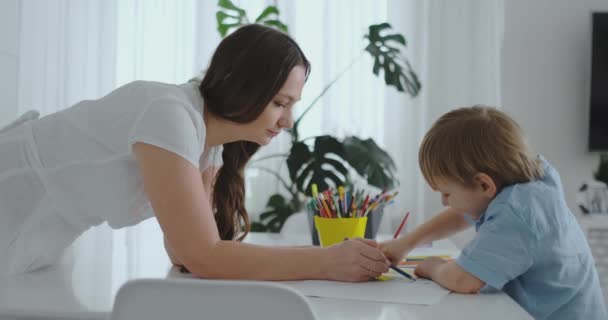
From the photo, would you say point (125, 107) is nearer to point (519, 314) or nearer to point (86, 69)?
point (519, 314)

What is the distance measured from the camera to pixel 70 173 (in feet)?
3.54

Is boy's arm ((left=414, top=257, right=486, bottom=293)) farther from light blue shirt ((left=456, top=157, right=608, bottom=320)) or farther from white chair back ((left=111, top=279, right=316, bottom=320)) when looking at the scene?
white chair back ((left=111, top=279, right=316, bottom=320))

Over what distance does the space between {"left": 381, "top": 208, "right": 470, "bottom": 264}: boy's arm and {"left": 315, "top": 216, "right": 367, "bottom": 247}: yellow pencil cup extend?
0.09m

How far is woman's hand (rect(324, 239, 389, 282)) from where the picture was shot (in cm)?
99

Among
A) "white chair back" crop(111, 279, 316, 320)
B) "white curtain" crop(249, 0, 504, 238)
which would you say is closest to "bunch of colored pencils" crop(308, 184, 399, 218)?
"white chair back" crop(111, 279, 316, 320)

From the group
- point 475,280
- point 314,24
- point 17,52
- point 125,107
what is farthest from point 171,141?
point 314,24

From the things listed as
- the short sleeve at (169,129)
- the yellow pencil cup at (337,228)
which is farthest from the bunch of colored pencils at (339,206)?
the short sleeve at (169,129)

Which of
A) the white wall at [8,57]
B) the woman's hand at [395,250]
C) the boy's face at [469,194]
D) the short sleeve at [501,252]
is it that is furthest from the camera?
the white wall at [8,57]

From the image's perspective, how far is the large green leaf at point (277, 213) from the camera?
2.83 metres

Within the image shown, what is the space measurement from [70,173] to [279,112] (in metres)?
0.37

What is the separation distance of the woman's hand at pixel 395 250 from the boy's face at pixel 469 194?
140 millimetres

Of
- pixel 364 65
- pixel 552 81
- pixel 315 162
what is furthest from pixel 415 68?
pixel 315 162

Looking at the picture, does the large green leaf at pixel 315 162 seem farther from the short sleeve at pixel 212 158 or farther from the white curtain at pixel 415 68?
the short sleeve at pixel 212 158

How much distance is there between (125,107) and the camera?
107 cm
